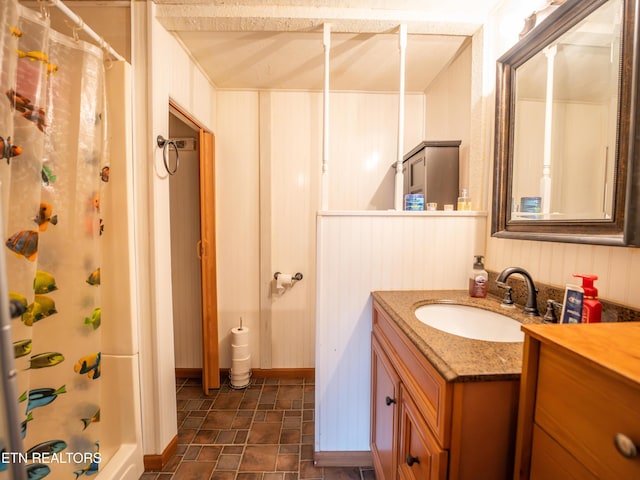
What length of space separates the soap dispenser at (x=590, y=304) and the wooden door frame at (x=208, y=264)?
6.87 ft

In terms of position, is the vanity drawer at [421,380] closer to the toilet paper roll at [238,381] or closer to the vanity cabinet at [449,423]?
the vanity cabinet at [449,423]

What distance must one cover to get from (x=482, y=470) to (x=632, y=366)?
1.49 ft

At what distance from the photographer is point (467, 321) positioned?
44.8 inches

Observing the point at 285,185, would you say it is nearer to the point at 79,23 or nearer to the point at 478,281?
the point at 79,23

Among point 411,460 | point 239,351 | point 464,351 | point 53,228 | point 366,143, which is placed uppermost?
point 366,143

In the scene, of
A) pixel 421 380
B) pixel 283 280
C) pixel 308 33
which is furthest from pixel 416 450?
pixel 308 33

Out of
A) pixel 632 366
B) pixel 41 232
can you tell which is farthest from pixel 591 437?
pixel 41 232

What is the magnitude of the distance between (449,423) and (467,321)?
61 cm

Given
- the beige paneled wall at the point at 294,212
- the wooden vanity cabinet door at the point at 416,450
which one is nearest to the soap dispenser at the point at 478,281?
the wooden vanity cabinet door at the point at 416,450

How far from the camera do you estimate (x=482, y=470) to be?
2.10ft

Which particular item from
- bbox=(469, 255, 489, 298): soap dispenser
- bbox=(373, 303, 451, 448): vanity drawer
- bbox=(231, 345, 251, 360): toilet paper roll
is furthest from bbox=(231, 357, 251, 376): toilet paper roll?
bbox=(469, 255, 489, 298): soap dispenser

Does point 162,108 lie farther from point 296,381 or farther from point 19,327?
point 296,381

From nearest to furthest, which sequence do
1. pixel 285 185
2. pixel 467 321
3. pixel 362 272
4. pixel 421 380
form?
pixel 421 380, pixel 467 321, pixel 362 272, pixel 285 185

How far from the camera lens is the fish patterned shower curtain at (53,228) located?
2.72ft
